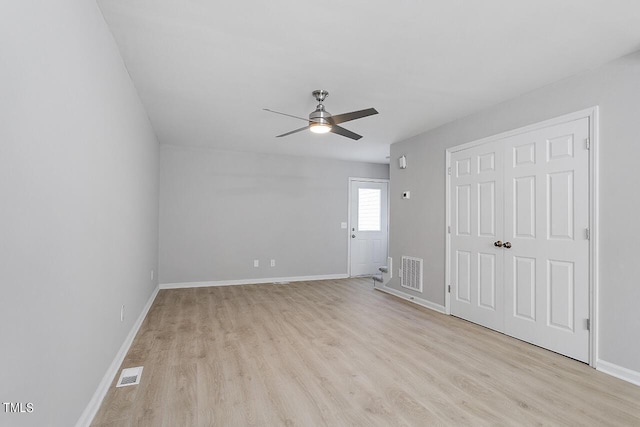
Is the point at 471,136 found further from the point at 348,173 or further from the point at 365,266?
the point at 365,266

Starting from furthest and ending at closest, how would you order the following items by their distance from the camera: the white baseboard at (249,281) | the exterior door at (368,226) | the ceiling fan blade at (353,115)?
the exterior door at (368,226)
the white baseboard at (249,281)
the ceiling fan blade at (353,115)

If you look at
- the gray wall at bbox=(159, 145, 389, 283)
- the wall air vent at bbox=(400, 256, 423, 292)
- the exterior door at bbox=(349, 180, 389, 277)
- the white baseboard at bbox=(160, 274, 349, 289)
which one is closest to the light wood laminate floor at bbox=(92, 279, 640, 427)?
the wall air vent at bbox=(400, 256, 423, 292)

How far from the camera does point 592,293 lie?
274 cm

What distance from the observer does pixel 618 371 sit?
253 centimetres

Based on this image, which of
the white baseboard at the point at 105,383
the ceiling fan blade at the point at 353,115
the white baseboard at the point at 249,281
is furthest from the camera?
the white baseboard at the point at 249,281

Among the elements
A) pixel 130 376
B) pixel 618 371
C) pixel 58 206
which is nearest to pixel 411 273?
pixel 618 371

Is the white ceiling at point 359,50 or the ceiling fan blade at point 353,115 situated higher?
the white ceiling at point 359,50

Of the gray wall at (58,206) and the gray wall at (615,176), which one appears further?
the gray wall at (615,176)

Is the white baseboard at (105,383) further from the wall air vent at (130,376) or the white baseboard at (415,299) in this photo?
the white baseboard at (415,299)

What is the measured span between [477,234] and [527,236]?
0.62m

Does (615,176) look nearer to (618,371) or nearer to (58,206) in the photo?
(618,371)

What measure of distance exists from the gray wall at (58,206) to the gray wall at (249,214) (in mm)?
3236

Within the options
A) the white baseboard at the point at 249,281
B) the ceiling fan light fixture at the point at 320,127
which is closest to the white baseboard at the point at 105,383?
the white baseboard at the point at 249,281

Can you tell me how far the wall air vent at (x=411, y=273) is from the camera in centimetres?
476
